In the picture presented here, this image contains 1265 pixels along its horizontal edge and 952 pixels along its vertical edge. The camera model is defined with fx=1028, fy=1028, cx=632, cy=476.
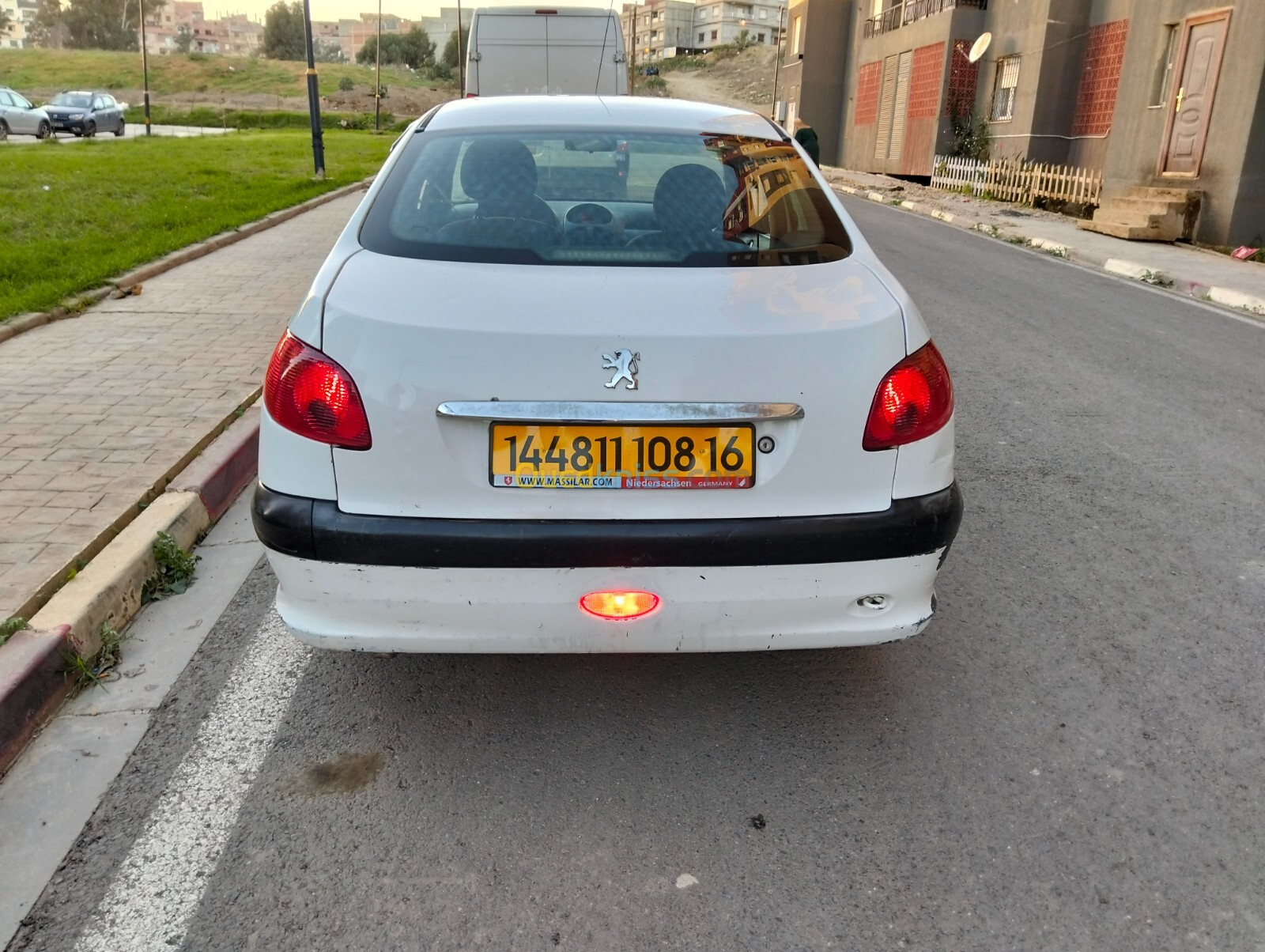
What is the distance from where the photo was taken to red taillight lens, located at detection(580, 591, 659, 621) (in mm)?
2430

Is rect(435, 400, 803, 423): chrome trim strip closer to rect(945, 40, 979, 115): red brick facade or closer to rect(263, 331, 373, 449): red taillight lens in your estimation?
rect(263, 331, 373, 449): red taillight lens

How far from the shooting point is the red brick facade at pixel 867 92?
30531mm

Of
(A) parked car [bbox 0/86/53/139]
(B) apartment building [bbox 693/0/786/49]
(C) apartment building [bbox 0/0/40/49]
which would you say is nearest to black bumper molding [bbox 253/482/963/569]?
(A) parked car [bbox 0/86/53/139]

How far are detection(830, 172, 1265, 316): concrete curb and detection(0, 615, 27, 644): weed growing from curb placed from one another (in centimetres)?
1007

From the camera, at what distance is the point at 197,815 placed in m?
2.46

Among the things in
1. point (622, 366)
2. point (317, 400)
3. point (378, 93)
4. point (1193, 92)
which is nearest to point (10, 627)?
point (317, 400)

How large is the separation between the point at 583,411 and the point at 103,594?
1917mm

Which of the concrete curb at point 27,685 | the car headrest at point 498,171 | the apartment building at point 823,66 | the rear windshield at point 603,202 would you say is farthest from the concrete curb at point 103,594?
the apartment building at point 823,66

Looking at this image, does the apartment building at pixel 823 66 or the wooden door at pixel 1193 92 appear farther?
the apartment building at pixel 823 66

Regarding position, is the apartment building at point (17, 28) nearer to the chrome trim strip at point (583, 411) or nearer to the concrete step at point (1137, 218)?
the concrete step at point (1137, 218)

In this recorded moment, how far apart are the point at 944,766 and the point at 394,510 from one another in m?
1.55

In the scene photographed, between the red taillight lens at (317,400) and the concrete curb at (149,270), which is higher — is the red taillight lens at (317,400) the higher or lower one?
the higher one

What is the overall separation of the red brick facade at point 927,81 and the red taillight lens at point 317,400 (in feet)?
84.3

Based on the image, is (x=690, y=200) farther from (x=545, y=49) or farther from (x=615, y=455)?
(x=545, y=49)
